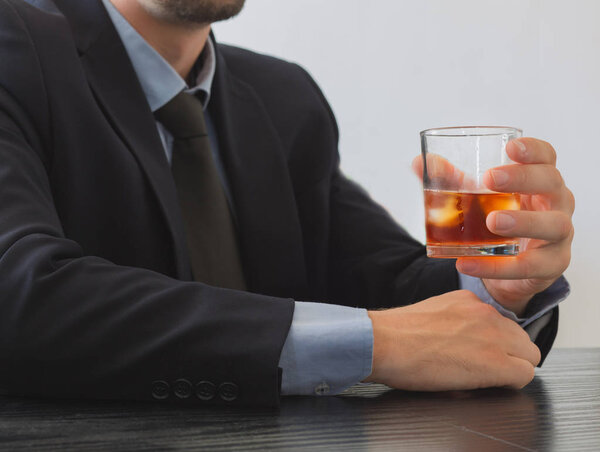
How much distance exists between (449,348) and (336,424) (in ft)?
0.84

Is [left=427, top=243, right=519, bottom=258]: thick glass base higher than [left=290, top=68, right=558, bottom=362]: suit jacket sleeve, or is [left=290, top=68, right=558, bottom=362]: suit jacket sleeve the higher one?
[left=427, top=243, right=519, bottom=258]: thick glass base

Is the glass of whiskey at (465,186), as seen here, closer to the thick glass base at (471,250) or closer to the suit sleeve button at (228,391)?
the thick glass base at (471,250)

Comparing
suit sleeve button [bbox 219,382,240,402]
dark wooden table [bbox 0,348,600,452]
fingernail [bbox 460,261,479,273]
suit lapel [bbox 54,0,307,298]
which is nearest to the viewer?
dark wooden table [bbox 0,348,600,452]

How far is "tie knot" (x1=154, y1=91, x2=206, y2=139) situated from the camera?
1.49 meters

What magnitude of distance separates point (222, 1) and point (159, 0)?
0.43 feet

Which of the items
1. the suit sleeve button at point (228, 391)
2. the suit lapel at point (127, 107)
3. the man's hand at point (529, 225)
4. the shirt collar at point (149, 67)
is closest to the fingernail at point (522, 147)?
the man's hand at point (529, 225)

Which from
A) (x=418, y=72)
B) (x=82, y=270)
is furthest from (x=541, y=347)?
(x=418, y=72)

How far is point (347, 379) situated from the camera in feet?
2.94

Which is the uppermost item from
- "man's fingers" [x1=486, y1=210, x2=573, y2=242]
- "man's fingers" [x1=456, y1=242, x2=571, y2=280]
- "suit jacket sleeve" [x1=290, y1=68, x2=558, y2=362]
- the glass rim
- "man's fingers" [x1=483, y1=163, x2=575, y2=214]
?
the glass rim

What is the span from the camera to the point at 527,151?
0.99 m

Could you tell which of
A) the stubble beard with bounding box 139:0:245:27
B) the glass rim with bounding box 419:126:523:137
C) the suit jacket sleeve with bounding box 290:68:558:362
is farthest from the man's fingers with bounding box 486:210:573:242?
the stubble beard with bounding box 139:0:245:27

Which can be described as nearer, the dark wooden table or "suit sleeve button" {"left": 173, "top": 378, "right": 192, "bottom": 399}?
the dark wooden table

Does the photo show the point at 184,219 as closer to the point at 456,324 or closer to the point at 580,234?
the point at 456,324

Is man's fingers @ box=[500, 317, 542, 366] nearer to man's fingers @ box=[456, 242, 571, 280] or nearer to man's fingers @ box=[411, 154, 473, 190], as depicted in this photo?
man's fingers @ box=[456, 242, 571, 280]
